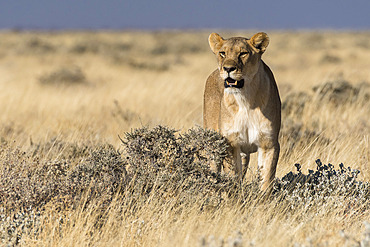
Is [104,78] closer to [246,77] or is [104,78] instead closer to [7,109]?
[7,109]

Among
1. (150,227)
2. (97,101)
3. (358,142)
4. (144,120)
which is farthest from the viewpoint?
(97,101)

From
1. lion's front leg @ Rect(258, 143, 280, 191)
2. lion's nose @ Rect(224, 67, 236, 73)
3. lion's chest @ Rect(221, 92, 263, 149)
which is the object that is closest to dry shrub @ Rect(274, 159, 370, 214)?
lion's front leg @ Rect(258, 143, 280, 191)

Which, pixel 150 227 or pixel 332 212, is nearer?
pixel 150 227

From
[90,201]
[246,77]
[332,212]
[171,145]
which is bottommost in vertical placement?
[332,212]

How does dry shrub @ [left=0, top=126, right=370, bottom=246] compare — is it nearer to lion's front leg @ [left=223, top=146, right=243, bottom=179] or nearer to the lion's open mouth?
lion's front leg @ [left=223, top=146, right=243, bottom=179]

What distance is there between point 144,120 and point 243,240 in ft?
18.1

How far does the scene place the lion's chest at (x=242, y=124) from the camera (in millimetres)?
4910

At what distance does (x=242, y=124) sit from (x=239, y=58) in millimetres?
626

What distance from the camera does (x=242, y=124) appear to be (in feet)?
16.2

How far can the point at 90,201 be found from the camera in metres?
4.27

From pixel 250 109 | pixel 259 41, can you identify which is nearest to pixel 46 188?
pixel 250 109

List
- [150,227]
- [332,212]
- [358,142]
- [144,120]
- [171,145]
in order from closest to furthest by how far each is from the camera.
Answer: [150,227] < [332,212] < [171,145] < [358,142] < [144,120]

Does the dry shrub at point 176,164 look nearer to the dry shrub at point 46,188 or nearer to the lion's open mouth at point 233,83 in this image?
the dry shrub at point 46,188

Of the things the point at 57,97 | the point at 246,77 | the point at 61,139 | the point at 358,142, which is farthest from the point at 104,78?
the point at 246,77
